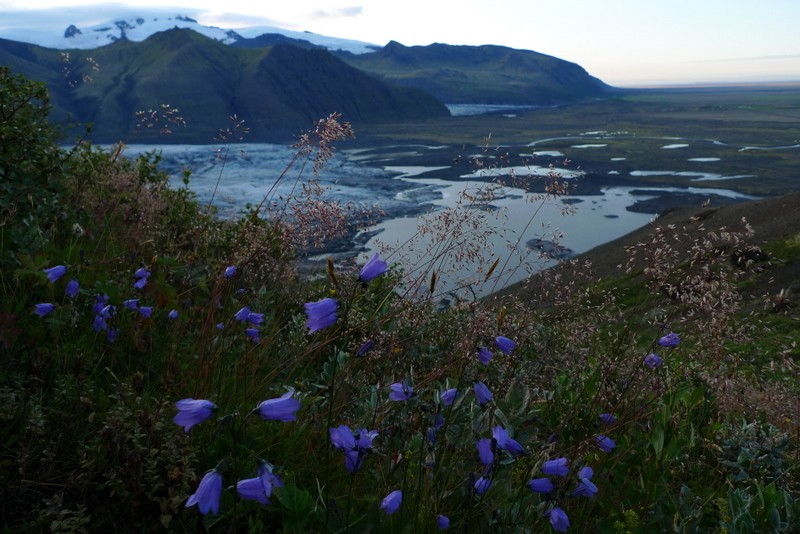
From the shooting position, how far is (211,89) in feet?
433

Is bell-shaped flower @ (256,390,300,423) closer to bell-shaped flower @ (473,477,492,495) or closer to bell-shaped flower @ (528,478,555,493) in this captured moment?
bell-shaped flower @ (473,477,492,495)

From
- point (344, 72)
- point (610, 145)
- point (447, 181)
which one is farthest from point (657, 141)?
point (344, 72)

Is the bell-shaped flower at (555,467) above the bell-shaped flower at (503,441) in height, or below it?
below

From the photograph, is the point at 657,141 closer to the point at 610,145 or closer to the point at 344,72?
the point at 610,145

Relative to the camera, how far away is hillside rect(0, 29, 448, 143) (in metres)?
114

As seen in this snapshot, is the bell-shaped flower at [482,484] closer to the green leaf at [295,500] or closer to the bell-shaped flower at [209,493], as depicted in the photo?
the green leaf at [295,500]

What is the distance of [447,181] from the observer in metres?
61.3

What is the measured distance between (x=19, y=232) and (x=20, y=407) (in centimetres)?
158

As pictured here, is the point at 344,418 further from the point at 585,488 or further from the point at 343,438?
the point at 585,488

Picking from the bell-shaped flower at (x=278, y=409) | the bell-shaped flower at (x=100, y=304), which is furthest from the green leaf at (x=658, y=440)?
the bell-shaped flower at (x=100, y=304)

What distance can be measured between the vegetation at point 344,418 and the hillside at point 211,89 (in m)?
99.8

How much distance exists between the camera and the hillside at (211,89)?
114 metres

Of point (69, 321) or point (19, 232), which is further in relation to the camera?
point (19, 232)

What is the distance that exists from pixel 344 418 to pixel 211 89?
13955 cm
